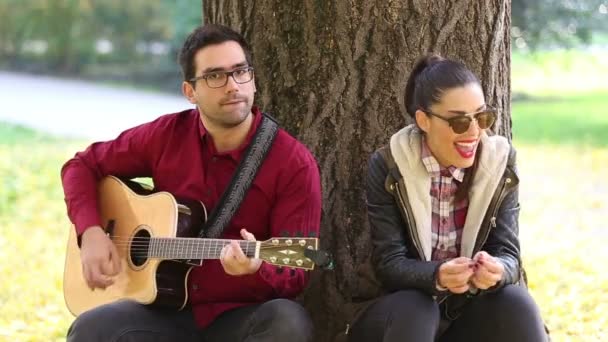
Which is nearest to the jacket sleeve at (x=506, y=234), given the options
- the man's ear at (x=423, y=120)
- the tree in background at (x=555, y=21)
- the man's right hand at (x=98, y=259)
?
the man's ear at (x=423, y=120)

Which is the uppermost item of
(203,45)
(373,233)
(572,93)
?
(203,45)

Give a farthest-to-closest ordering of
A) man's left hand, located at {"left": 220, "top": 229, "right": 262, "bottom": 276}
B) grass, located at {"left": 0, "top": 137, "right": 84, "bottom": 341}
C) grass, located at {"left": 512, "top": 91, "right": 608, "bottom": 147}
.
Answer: grass, located at {"left": 512, "top": 91, "right": 608, "bottom": 147}, grass, located at {"left": 0, "top": 137, "right": 84, "bottom": 341}, man's left hand, located at {"left": 220, "top": 229, "right": 262, "bottom": 276}

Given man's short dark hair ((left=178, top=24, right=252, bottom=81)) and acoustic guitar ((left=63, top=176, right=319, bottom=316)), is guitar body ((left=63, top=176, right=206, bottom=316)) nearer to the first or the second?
acoustic guitar ((left=63, top=176, right=319, bottom=316))

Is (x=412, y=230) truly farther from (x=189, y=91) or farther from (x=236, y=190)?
(x=189, y=91)

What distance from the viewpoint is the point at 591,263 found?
6750 mm

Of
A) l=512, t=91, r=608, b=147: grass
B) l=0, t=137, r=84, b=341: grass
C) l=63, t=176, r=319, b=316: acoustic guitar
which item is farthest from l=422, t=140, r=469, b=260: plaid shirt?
l=512, t=91, r=608, b=147: grass

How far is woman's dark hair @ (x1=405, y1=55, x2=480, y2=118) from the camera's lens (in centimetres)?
319

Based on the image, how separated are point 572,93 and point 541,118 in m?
4.79

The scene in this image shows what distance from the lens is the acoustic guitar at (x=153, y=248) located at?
9.91 feet

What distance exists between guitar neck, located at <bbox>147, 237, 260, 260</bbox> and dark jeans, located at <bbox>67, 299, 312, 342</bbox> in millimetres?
211

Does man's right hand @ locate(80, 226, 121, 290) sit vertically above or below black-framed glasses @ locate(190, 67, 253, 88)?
below

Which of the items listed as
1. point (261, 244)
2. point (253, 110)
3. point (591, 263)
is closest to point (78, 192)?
point (253, 110)

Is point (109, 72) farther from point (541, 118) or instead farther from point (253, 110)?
point (253, 110)

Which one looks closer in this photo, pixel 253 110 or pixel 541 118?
pixel 253 110
